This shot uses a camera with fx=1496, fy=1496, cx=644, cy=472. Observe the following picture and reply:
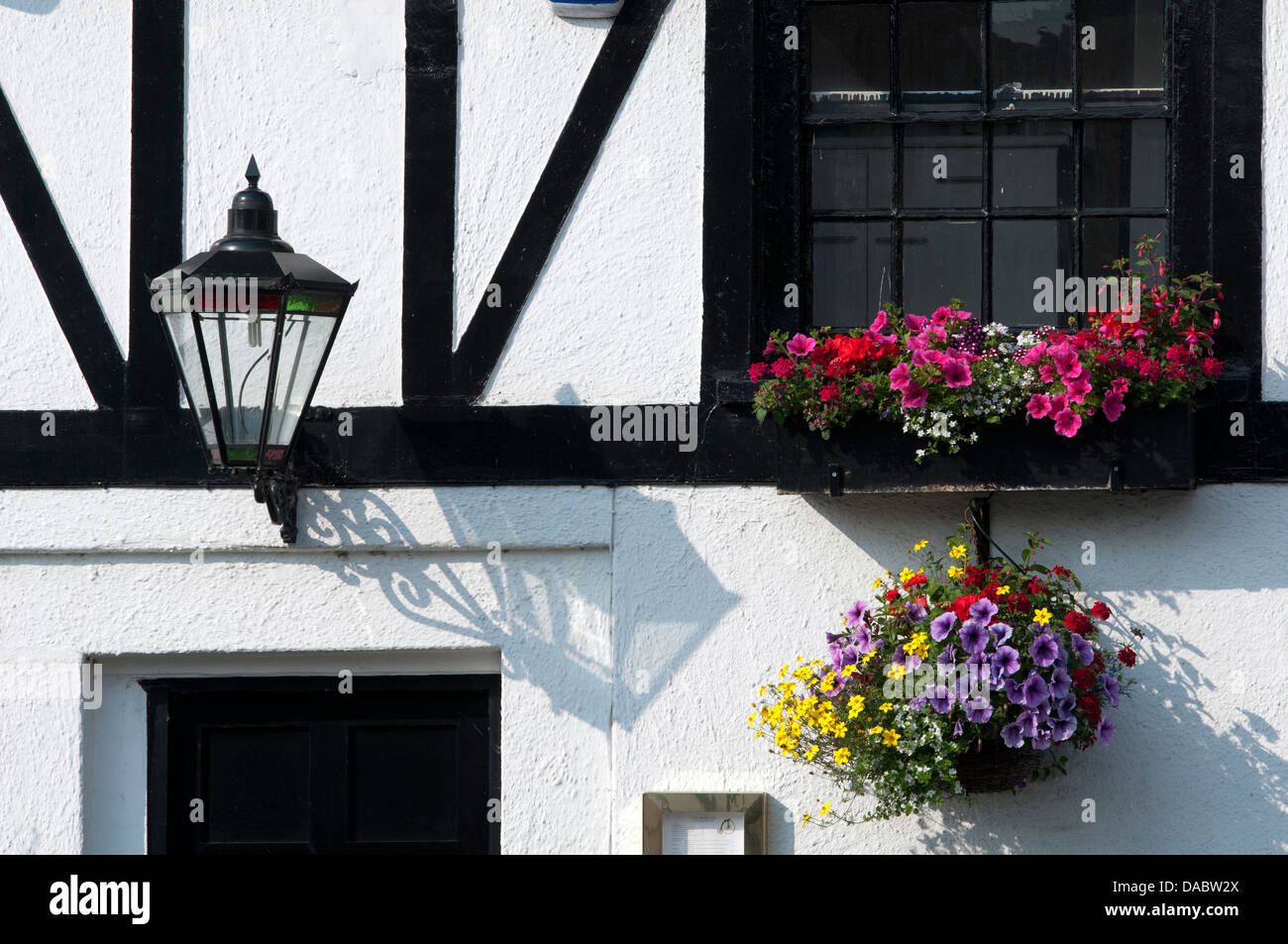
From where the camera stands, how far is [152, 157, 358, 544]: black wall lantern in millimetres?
3908

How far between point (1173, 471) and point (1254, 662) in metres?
0.62

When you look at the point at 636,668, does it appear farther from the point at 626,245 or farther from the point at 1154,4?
the point at 1154,4

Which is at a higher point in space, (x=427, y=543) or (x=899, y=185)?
(x=899, y=185)

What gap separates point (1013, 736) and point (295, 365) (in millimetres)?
2141

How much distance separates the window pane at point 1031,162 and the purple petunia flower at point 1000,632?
143cm

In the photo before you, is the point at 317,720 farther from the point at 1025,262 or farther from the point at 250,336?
the point at 1025,262

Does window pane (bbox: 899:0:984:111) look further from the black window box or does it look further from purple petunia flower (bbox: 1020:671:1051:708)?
purple petunia flower (bbox: 1020:671:1051:708)

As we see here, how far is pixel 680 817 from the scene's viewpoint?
14.3 ft

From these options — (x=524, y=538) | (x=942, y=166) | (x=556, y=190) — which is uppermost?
(x=942, y=166)

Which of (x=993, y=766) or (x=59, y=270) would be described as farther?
(x=59, y=270)

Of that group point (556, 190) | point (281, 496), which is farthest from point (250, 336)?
point (556, 190)

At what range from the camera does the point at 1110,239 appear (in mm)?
4605

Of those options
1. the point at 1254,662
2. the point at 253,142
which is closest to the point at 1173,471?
the point at 1254,662

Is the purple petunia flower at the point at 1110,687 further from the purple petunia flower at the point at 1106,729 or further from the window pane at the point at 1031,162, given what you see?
the window pane at the point at 1031,162
